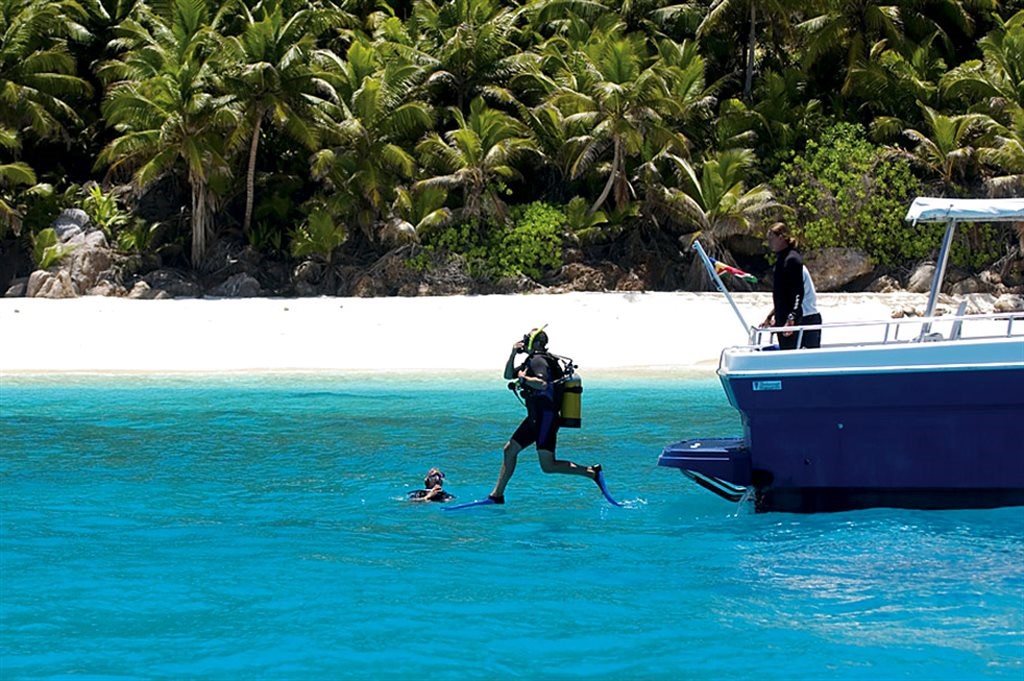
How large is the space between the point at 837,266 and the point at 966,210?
22.7 metres

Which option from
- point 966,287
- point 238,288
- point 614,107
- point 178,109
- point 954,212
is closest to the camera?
point 954,212

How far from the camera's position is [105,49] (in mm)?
37094

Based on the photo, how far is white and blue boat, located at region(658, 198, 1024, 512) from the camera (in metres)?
9.62

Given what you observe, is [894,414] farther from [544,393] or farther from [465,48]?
[465,48]

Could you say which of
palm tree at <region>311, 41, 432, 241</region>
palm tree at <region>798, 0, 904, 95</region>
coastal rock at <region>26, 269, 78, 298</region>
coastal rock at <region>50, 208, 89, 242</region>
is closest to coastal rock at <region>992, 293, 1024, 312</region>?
palm tree at <region>798, 0, 904, 95</region>

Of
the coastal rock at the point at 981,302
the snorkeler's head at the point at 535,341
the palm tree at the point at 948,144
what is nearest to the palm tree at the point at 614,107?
the palm tree at the point at 948,144

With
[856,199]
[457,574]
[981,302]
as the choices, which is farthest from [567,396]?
[856,199]

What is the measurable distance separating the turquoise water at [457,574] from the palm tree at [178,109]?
17.5 metres

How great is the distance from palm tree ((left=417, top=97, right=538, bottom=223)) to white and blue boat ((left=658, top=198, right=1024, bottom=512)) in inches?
861

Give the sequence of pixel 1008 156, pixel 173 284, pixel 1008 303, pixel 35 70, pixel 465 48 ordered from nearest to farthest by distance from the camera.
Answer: pixel 1008 303, pixel 1008 156, pixel 173 284, pixel 35 70, pixel 465 48

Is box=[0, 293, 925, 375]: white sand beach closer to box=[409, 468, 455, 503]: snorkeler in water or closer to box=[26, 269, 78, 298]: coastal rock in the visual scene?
box=[26, 269, 78, 298]: coastal rock

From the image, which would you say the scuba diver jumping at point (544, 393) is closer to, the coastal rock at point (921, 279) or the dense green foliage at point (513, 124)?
the dense green foliage at point (513, 124)

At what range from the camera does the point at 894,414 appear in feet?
32.3

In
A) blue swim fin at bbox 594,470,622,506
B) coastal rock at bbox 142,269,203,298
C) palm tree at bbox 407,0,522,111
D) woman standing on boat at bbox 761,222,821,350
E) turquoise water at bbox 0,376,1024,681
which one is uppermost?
palm tree at bbox 407,0,522,111
